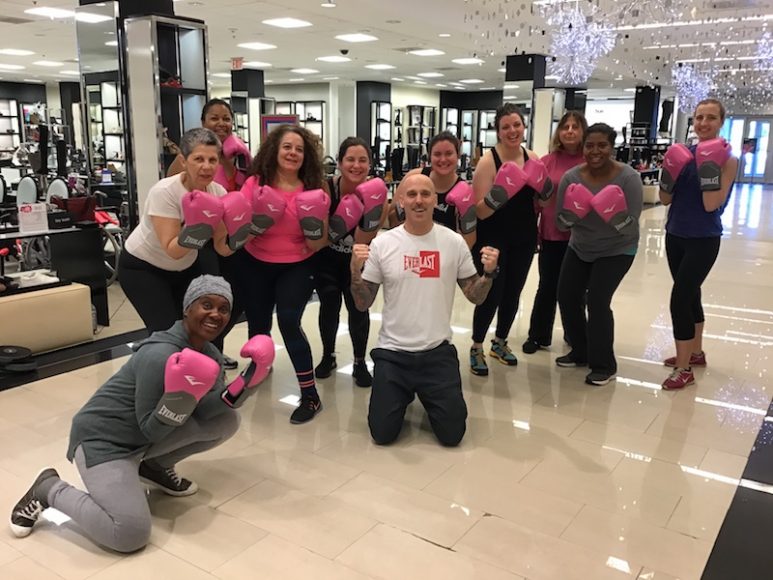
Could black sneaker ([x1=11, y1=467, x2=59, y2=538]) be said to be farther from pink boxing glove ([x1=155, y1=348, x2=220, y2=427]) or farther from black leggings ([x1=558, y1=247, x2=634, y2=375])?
black leggings ([x1=558, y1=247, x2=634, y2=375])

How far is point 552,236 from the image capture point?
155 inches

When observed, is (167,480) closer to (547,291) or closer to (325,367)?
(325,367)

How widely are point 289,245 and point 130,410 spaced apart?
45.7 inches

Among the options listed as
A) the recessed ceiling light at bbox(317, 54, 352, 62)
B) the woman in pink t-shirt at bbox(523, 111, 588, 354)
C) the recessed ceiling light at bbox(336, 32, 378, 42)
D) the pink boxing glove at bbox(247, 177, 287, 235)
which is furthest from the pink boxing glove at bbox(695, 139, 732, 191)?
the recessed ceiling light at bbox(317, 54, 352, 62)

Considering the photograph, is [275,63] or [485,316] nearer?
[485,316]

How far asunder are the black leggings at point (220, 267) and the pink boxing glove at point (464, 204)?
107cm

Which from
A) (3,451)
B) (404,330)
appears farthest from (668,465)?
(3,451)

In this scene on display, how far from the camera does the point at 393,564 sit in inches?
81.0

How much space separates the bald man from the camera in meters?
2.84

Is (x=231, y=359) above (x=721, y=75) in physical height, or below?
below

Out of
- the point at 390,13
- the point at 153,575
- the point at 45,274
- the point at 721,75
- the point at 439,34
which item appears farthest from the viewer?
the point at 721,75

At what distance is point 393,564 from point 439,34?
862cm

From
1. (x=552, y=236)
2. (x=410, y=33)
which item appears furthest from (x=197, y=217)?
(x=410, y=33)

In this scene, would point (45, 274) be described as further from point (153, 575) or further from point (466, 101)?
point (466, 101)
